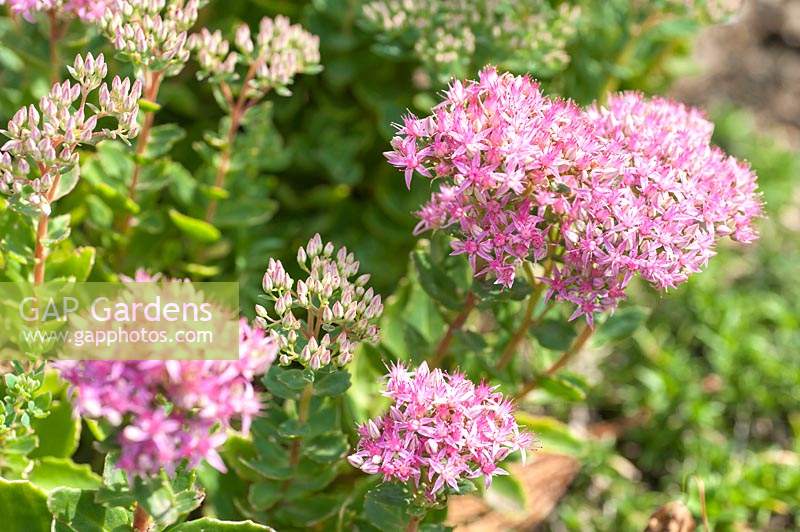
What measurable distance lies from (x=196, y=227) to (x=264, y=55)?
0.58 m

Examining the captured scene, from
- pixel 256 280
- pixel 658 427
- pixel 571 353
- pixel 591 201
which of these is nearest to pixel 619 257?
pixel 591 201

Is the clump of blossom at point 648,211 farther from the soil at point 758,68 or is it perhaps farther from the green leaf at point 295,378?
the soil at point 758,68

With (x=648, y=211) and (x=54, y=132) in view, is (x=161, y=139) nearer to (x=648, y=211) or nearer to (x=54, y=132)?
(x=54, y=132)

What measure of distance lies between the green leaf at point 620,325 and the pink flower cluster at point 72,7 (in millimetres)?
1617

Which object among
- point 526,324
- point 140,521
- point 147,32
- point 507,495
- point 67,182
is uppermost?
point 147,32

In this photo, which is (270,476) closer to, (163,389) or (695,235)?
(163,389)

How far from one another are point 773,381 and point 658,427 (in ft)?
1.54

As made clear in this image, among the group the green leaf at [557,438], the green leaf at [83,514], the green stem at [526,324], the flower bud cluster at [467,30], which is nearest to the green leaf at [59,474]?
the green leaf at [83,514]

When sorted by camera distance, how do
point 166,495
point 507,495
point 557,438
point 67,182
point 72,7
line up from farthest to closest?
point 557,438, point 507,495, point 72,7, point 67,182, point 166,495

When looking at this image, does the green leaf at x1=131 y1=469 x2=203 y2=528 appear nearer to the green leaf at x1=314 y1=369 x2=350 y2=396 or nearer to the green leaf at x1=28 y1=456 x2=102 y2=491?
the green leaf at x1=314 y1=369 x2=350 y2=396

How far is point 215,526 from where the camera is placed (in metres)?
2.15

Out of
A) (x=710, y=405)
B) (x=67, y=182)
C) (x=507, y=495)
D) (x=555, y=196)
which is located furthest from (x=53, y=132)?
(x=710, y=405)

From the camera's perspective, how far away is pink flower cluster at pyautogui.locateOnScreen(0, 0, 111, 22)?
7.70 ft

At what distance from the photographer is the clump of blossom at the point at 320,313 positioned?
199 centimetres
